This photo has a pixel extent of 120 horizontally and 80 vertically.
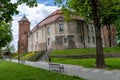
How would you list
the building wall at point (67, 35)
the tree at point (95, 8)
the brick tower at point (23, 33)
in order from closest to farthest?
1. the tree at point (95, 8)
2. the building wall at point (67, 35)
3. the brick tower at point (23, 33)

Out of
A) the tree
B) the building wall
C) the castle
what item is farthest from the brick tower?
the tree

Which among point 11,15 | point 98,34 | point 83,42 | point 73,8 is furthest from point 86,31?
point 11,15

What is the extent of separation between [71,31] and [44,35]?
9.26 meters

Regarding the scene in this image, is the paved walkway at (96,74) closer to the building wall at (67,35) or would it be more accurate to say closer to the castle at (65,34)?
the castle at (65,34)

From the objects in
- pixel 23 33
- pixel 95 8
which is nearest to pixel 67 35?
pixel 95 8

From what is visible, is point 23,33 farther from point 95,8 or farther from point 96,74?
point 96,74

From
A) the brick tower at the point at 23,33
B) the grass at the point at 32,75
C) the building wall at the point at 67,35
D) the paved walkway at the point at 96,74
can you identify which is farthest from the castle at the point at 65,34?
the paved walkway at the point at 96,74

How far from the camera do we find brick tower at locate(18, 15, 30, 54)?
253 ft

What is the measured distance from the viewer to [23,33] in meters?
77.7

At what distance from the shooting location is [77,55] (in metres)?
38.5

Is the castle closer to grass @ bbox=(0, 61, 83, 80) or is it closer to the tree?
the tree

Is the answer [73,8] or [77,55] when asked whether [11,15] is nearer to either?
[73,8]

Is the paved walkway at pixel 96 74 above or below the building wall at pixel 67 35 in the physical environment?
below

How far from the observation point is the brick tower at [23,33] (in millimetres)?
77188
